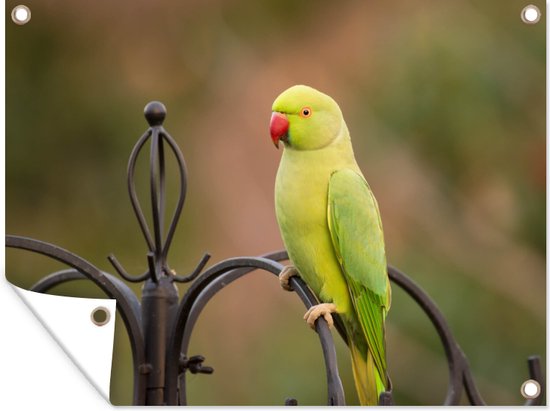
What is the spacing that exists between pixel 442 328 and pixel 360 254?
15 cm

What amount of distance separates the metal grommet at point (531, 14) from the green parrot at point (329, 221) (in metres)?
0.29

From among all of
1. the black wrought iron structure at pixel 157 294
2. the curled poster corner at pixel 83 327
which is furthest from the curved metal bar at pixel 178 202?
the curled poster corner at pixel 83 327

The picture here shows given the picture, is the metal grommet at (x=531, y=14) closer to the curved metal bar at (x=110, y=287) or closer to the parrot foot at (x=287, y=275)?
the parrot foot at (x=287, y=275)

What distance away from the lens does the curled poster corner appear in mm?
1027

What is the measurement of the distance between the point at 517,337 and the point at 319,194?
14.5 inches

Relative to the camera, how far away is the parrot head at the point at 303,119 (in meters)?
1.01

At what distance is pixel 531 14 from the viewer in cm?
112

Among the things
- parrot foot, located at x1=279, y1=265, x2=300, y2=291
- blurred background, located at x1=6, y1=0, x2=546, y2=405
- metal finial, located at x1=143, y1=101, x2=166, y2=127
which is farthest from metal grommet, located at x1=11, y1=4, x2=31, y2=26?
parrot foot, located at x1=279, y1=265, x2=300, y2=291

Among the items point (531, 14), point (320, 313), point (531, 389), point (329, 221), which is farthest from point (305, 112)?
point (531, 389)

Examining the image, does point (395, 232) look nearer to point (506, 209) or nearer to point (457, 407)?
point (506, 209)

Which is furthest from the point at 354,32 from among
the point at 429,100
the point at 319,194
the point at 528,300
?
the point at 528,300

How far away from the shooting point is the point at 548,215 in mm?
1111

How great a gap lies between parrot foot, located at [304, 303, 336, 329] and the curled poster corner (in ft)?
0.78

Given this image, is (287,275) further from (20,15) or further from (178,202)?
(20,15)
